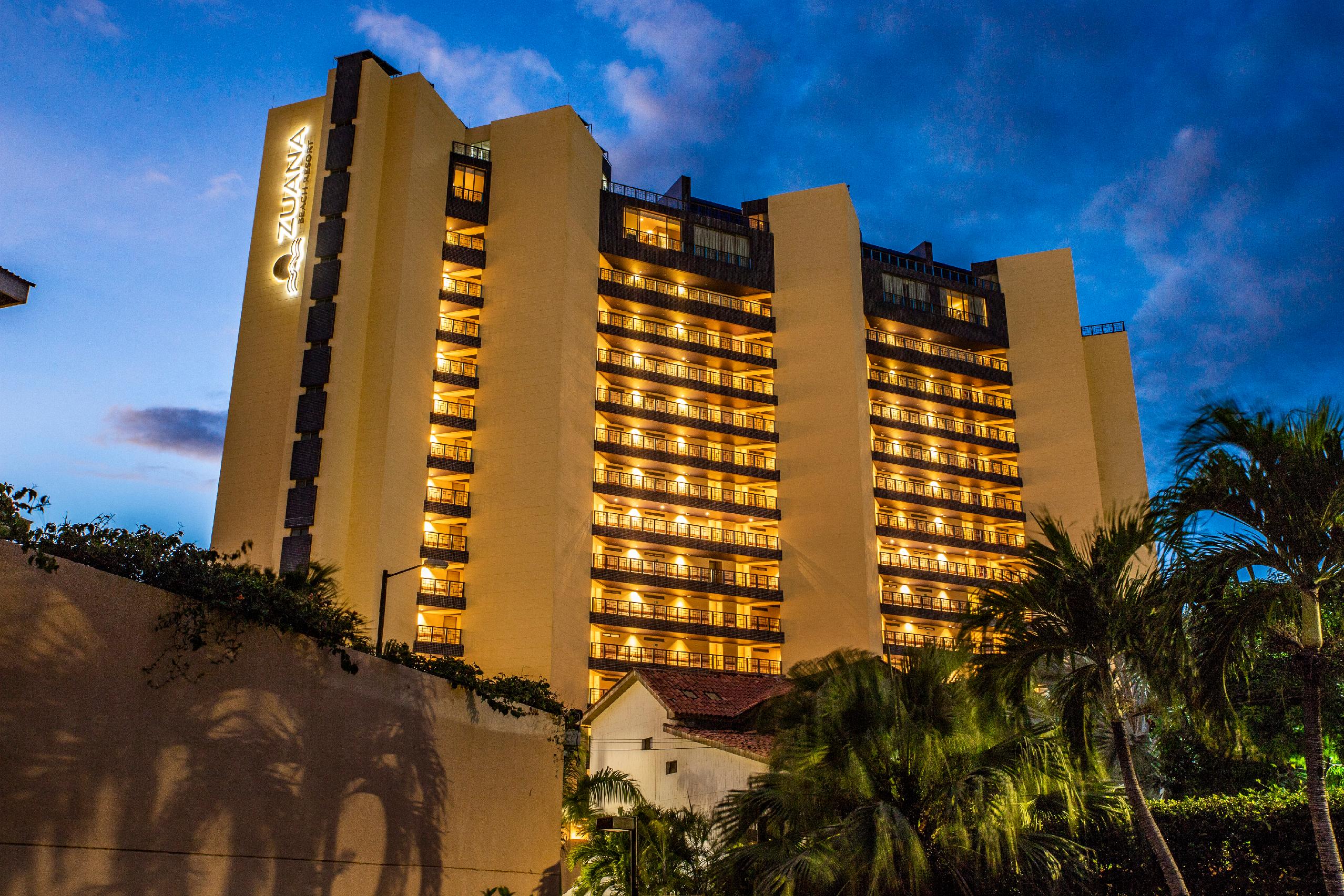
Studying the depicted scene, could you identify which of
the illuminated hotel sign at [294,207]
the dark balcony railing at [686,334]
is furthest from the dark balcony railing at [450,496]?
the dark balcony railing at [686,334]

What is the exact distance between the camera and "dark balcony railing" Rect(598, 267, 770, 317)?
77.2 m

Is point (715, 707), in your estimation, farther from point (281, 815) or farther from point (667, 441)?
point (667, 441)

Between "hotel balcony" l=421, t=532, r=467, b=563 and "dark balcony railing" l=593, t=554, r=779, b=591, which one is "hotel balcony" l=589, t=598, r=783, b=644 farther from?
"hotel balcony" l=421, t=532, r=467, b=563

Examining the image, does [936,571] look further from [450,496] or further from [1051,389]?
[450,496]

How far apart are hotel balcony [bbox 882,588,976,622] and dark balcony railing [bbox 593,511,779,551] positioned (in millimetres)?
9122

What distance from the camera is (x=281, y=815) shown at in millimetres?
19828

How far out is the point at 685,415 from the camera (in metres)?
77.4

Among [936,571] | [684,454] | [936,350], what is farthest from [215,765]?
[936,350]

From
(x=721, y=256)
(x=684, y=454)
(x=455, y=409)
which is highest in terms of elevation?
(x=721, y=256)

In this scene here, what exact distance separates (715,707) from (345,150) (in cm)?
4344

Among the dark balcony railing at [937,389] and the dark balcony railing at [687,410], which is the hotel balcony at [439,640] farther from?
the dark balcony railing at [937,389]

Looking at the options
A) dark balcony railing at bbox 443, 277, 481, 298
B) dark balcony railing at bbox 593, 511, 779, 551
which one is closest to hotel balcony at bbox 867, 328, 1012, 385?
dark balcony railing at bbox 593, 511, 779, 551

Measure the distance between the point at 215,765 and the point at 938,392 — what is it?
2961 inches

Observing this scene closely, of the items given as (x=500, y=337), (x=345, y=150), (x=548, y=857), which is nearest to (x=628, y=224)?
(x=500, y=337)
